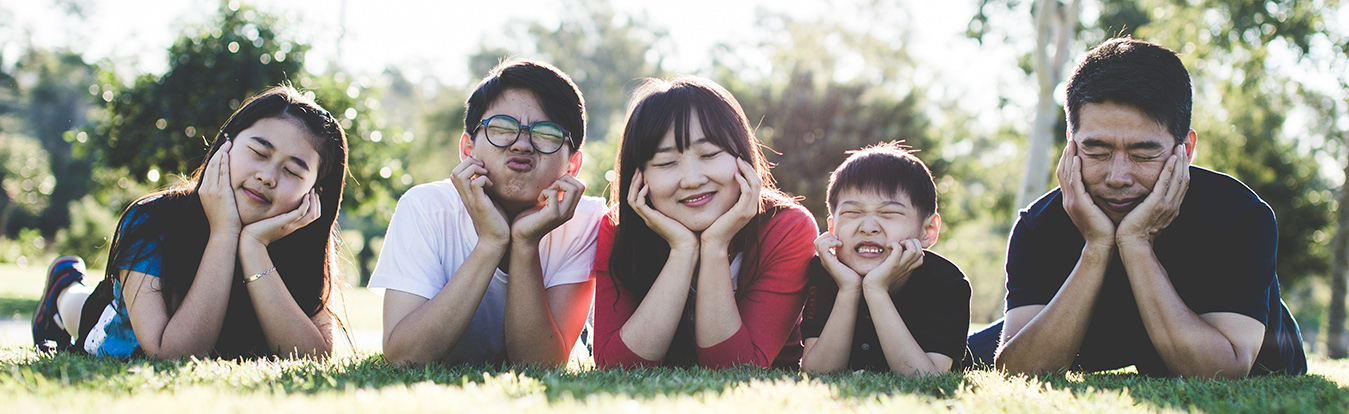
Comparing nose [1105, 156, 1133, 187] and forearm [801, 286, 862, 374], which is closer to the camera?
nose [1105, 156, 1133, 187]

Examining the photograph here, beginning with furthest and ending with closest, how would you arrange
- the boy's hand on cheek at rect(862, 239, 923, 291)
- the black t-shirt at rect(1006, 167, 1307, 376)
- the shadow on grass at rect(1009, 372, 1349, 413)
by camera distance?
1. the boy's hand on cheek at rect(862, 239, 923, 291)
2. the black t-shirt at rect(1006, 167, 1307, 376)
3. the shadow on grass at rect(1009, 372, 1349, 413)

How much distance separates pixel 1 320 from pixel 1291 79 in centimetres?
2164

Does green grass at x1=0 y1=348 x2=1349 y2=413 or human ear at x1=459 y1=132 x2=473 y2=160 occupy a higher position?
human ear at x1=459 y1=132 x2=473 y2=160

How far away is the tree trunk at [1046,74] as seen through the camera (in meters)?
14.6

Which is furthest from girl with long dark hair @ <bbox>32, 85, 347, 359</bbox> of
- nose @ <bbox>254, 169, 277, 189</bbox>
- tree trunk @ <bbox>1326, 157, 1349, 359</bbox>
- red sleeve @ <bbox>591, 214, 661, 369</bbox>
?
tree trunk @ <bbox>1326, 157, 1349, 359</bbox>

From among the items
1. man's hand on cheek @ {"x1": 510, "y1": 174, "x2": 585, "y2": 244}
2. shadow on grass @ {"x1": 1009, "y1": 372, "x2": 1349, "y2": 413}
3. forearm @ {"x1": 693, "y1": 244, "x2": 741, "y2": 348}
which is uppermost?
man's hand on cheek @ {"x1": 510, "y1": 174, "x2": 585, "y2": 244}

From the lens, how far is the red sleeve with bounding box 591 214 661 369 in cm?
364

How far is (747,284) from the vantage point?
402 cm

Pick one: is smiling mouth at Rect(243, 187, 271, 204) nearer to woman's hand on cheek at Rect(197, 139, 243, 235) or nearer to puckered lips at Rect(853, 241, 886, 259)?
woman's hand on cheek at Rect(197, 139, 243, 235)

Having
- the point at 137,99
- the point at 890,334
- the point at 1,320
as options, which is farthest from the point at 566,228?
the point at 137,99

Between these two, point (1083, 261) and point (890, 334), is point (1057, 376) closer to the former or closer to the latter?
point (1083, 261)

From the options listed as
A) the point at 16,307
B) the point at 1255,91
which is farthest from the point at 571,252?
the point at 1255,91

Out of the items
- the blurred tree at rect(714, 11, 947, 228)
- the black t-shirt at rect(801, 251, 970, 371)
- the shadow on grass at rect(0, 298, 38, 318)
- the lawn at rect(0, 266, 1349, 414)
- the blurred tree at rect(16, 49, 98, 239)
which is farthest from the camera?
the blurred tree at rect(16, 49, 98, 239)

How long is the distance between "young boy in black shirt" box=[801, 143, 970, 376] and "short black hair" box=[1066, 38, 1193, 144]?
2.62ft
